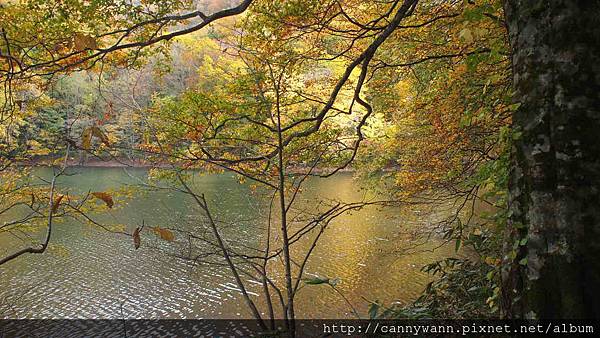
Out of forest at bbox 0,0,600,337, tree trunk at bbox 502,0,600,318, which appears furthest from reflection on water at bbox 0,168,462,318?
tree trunk at bbox 502,0,600,318

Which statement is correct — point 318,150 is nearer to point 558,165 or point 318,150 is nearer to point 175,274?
point 558,165

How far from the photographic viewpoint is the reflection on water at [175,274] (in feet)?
27.4

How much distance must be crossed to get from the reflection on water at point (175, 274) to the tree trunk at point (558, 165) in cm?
478

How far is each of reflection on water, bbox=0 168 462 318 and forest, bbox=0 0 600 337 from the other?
6cm

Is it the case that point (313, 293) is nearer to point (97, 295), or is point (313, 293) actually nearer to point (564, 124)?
point (97, 295)

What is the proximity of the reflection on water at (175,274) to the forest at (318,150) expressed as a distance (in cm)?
6

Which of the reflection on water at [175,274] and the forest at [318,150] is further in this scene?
the reflection on water at [175,274]

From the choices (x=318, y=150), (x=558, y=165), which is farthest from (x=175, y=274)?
(x=558, y=165)

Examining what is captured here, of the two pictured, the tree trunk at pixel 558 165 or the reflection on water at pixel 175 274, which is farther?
the reflection on water at pixel 175 274

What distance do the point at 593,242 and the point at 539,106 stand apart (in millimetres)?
560

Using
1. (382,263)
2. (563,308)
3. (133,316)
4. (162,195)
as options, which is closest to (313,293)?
(382,263)

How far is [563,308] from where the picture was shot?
1.58 meters

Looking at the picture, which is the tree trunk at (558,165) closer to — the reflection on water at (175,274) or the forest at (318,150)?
the forest at (318,150)

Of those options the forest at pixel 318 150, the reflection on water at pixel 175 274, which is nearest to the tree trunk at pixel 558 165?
the forest at pixel 318 150
